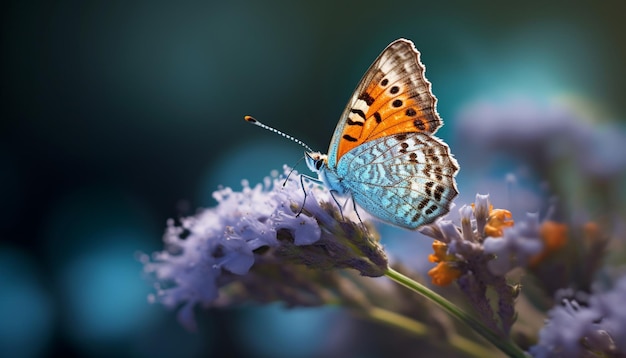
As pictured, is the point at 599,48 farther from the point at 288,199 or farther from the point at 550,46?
the point at 288,199

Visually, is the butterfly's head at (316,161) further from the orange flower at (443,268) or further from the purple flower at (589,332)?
the purple flower at (589,332)

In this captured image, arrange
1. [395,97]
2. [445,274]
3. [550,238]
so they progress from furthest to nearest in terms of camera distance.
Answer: [550,238], [395,97], [445,274]

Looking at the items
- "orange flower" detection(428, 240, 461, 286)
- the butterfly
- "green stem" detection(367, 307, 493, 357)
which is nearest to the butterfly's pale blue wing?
the butterfly

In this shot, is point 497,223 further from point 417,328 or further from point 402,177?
point 417,328

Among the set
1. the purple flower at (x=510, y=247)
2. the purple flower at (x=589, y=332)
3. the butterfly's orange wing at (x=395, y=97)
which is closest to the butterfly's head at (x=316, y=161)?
the butterfly's orange wing at (x=395, y=97)

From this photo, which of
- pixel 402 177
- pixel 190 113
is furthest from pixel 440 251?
pixel 190 113

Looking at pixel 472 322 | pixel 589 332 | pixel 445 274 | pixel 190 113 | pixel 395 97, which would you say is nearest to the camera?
pixel 589 332

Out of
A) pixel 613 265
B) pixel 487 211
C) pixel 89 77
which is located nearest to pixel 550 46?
pixel 613 265
